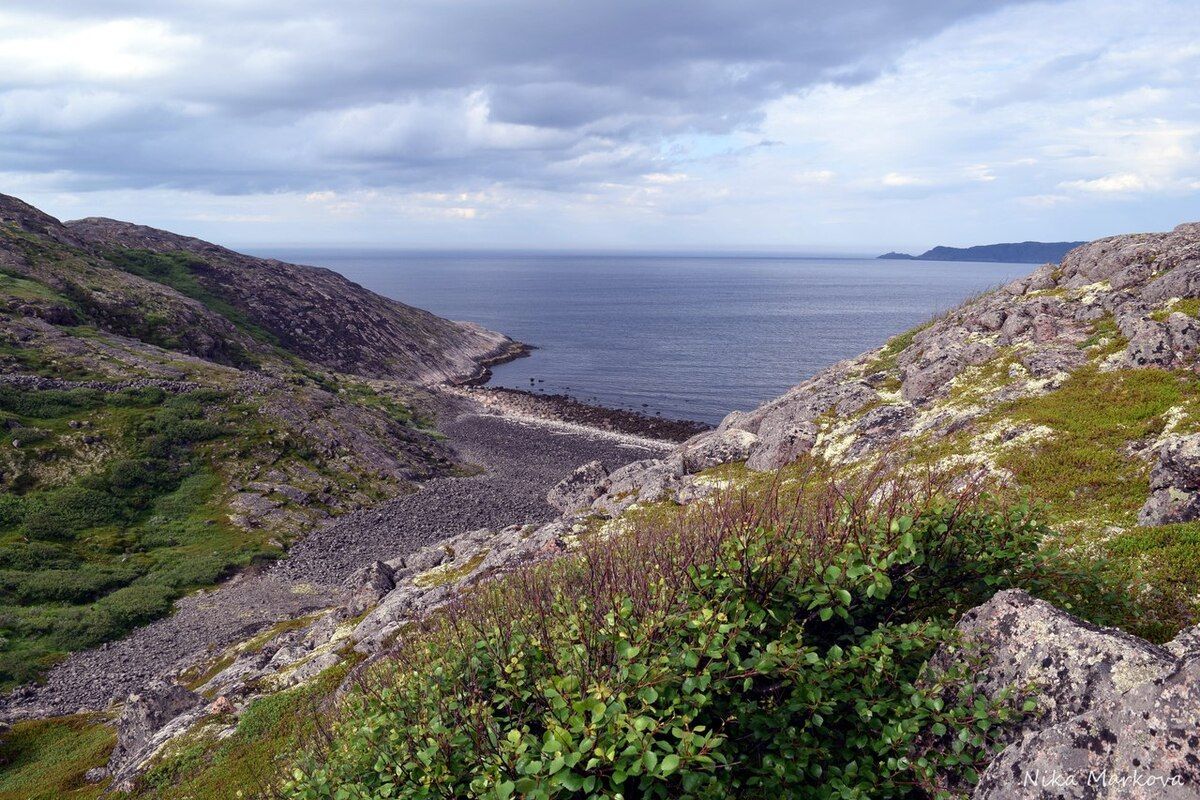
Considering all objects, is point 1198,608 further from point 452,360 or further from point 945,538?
point 452,360

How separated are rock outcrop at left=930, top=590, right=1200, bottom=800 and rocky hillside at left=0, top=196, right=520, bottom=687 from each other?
146 ft

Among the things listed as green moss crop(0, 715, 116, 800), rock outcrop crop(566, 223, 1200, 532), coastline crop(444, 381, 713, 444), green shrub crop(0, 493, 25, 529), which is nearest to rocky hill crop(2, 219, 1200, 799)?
rock outcrop crop(566, 223, 1200, 532)

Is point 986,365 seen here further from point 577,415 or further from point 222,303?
point 222,303

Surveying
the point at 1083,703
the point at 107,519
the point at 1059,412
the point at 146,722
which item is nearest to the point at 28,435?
the point at 107,519

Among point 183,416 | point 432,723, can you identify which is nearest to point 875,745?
point 432,723

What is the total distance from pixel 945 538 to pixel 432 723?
727cm

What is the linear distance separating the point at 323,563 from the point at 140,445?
84.9 ft

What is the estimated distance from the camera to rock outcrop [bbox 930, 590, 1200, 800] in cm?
570

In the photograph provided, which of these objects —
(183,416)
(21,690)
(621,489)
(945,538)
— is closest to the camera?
(945,538)

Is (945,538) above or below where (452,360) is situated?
above

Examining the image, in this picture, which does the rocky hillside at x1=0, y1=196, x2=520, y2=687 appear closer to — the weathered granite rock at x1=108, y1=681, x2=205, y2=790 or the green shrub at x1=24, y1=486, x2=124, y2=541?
the green shrub at x1=24, y1=486, x2=124, y2=541

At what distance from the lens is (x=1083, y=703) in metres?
7.00

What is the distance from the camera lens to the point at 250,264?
14600cm

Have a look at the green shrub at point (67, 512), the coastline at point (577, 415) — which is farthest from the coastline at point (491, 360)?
the green shrub at point (67, 512)
